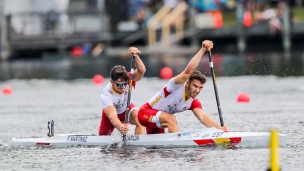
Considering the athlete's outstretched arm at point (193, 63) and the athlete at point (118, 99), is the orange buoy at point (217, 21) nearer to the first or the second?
the athlete at point (118, 99)

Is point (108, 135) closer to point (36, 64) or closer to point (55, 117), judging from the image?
point (55, 117)

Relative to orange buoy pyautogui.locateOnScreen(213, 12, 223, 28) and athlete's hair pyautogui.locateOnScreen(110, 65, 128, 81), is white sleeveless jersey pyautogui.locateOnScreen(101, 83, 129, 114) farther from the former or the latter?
orange buoy pyautogui.locateOnScreen(213, 12, 223, 28)

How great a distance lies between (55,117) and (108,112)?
5738 mm

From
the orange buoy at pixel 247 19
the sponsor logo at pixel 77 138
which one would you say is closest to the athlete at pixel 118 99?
the sponsor logo at pixel 77 138

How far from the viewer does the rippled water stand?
13.8m

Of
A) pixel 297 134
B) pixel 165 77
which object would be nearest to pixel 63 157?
pixel 297 134

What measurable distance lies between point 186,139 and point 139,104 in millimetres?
8204

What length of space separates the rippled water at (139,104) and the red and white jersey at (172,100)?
0.73 m

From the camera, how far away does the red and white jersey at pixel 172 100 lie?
1511 centimetres

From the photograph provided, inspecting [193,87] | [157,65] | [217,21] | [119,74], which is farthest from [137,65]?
[217,21]

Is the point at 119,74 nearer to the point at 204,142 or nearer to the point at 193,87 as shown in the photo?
the point at 193,87

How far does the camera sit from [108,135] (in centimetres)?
1587

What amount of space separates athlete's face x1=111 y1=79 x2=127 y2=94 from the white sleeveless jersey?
4.5 inches

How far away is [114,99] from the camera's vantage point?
15789 millimetres
